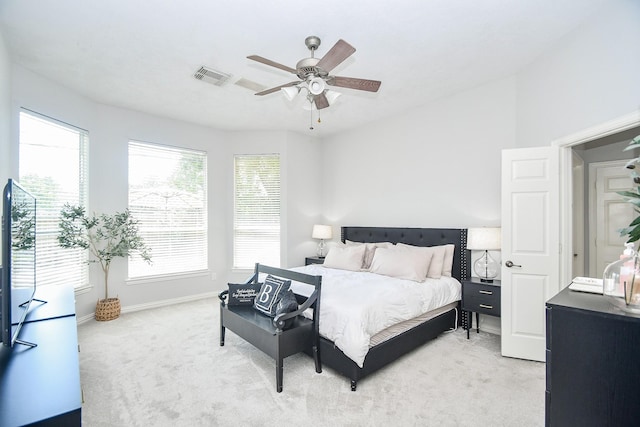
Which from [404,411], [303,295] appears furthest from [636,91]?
[303,295]

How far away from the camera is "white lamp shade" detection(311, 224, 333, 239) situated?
5.43 metres

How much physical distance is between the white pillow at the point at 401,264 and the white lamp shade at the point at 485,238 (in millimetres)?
540

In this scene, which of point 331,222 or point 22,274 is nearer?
point 22,274

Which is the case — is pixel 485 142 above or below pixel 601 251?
above

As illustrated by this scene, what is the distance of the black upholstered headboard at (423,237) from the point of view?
3.86 m

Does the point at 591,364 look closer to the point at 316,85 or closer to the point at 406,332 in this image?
the point at 406,332

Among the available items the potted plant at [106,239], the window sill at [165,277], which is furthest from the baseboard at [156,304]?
the window sill at [165,277]

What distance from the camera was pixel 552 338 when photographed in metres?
1.54

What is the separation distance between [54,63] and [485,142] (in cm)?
482

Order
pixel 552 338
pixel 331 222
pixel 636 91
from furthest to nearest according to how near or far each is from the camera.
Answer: pixel 331 222 < pixel 636 91 < pixel 552 338

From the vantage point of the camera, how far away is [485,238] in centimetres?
344

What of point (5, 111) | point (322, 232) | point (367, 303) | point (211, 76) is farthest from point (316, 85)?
point (322, 232)

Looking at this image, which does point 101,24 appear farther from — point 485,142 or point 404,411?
point 485,142

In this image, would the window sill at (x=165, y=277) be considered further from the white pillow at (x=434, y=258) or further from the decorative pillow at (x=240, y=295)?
the white pillow at (x=434, y=258)
